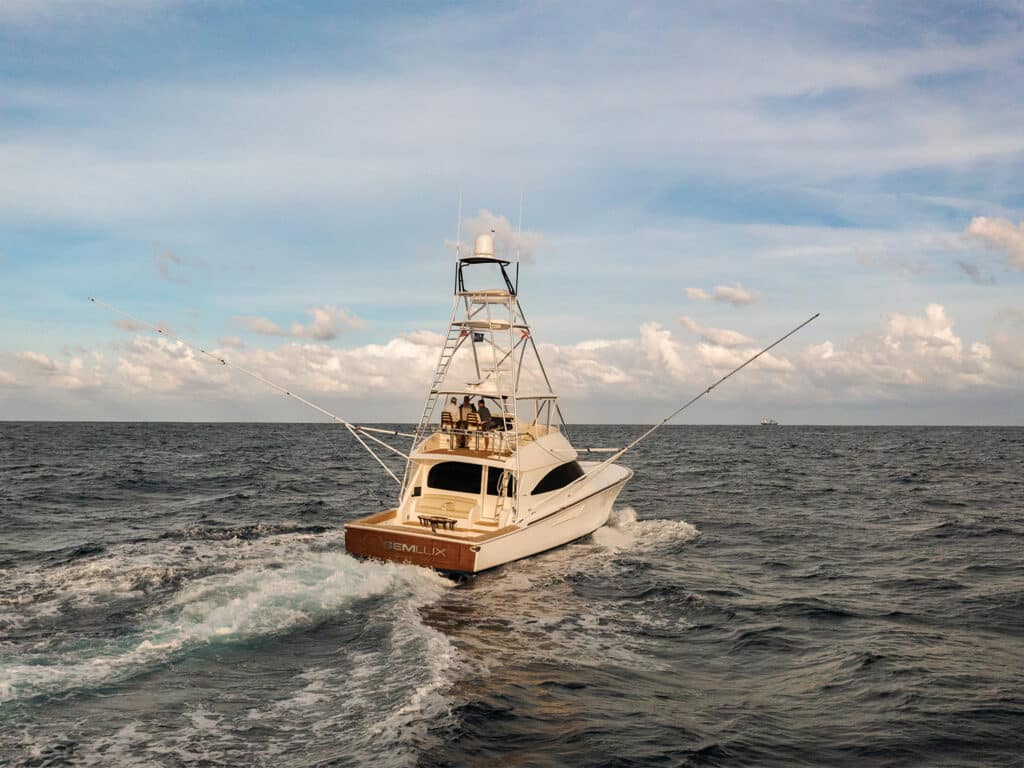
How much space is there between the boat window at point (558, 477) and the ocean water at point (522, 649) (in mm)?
1603

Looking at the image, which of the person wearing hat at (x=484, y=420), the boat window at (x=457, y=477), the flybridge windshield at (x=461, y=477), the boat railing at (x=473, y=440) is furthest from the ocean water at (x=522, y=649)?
the person wearing hat at (x=484, y=420)

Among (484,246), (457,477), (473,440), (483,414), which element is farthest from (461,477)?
(484,246)

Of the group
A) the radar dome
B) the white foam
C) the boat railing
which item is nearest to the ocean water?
the white foam

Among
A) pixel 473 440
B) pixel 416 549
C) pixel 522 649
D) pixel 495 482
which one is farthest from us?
pixel 473 440

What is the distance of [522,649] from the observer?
11055 millimetres

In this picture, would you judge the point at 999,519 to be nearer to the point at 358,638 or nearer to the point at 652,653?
the point at 652,653

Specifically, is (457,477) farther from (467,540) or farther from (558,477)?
(467,540)

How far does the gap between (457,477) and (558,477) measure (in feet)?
8.66

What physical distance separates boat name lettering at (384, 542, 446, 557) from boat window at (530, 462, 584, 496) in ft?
10.5

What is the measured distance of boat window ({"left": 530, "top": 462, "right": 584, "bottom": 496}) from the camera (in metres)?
17.6

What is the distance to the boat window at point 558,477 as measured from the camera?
1763 centimetres

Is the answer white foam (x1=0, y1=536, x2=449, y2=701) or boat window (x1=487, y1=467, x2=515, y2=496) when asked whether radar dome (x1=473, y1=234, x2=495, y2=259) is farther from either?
white foam (x1=0, y1=536, x2=449, y2=701)

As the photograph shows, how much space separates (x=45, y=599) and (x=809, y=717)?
41.8 feet

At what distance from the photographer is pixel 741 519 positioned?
81.9 ft
